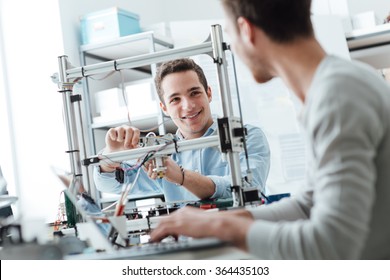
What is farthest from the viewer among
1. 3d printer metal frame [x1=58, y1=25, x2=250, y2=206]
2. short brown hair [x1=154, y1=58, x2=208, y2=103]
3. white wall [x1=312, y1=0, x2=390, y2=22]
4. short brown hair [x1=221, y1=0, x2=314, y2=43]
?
white wall [x1=312, y1=0, x2=390, y2=22]

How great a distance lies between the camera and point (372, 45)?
3.34m

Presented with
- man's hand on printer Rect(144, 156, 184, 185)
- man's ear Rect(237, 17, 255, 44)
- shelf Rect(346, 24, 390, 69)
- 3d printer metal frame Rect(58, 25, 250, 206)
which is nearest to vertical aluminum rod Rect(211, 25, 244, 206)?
3d printer metal frame Rect(58, 25, 250, 206)

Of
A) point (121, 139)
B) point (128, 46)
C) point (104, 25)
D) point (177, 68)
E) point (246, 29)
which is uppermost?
point (104, 25)

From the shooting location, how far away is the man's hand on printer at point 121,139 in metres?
1.59

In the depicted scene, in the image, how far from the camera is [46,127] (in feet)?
10.2

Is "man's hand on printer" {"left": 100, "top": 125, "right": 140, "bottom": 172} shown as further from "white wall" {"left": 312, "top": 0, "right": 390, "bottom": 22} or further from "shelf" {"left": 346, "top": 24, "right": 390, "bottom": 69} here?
"white wall" {"left": 312, "top": 0, "right": 390, "bottom": 22}

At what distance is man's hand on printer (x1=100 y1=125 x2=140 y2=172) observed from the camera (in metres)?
1.59

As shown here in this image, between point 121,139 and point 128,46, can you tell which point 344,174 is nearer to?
point 121,139

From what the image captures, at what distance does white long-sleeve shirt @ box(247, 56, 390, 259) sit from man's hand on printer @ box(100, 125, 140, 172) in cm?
80

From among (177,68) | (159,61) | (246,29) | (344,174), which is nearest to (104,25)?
(177,68)

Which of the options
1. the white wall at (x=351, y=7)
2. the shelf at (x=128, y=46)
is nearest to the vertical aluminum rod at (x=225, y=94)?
the shelf at (x=128, y=46)

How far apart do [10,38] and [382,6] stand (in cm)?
227

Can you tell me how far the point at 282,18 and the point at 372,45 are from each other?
261 cm
